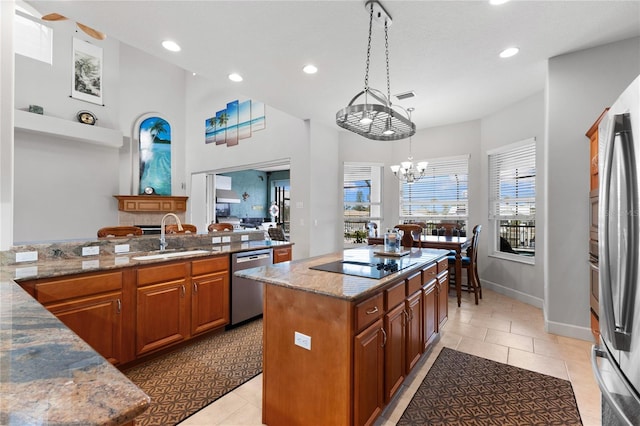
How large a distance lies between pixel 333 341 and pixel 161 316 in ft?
5.95

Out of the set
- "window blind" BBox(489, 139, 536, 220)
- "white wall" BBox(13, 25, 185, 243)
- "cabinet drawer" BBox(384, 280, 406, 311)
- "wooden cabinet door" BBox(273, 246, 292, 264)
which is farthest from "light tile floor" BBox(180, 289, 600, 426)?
"white wall" BBox(13, 25, 185, 243)

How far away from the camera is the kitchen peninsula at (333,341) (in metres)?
1.51

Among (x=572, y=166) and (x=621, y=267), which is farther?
(x=572, y=166)

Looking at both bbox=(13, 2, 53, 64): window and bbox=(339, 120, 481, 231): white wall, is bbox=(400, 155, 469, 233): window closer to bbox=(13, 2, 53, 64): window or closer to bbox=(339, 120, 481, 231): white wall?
bbox=(339, 120, 481, 231): white wall

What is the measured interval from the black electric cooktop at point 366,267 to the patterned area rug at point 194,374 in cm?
114

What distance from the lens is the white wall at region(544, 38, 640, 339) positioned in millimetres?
2912

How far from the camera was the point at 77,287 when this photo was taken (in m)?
2.05

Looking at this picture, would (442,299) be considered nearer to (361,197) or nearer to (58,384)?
(58,384)

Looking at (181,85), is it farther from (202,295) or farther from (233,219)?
(202,295)

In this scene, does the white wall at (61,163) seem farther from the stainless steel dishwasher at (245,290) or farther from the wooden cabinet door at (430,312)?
the wooden cabinet door at (430,312)

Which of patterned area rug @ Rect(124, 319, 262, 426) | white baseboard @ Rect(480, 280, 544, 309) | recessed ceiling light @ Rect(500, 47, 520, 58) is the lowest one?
patterned area rug @ Rect(124, 319, 262, 426)

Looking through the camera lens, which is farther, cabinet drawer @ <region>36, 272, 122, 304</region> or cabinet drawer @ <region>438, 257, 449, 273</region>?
cabinet drawer @ <region>438, 257, 449, 273</region>

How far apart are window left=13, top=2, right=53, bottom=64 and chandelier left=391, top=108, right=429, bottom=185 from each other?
7.37m

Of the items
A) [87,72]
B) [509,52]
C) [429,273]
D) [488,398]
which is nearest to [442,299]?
[429,273]
